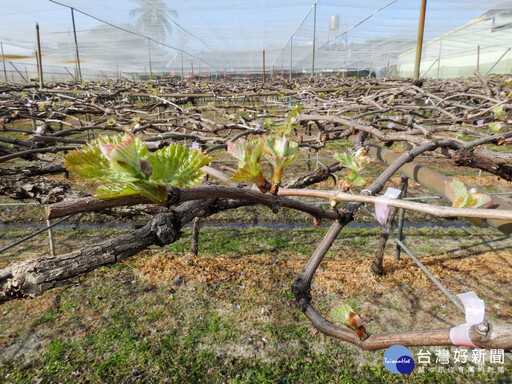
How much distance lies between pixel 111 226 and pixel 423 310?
10.8 feet

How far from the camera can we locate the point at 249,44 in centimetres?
1608

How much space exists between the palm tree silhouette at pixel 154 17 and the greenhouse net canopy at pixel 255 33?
35 millimetres

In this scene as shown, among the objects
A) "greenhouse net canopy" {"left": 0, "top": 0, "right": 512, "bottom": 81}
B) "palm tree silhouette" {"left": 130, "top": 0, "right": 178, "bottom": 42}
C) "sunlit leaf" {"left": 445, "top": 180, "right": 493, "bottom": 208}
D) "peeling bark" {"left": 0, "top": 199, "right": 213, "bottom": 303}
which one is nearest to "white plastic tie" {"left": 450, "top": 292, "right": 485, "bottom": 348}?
"sunlit leaf" {"left": 445, "top": 180, "right": 493, "bottom": 208}

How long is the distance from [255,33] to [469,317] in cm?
1480

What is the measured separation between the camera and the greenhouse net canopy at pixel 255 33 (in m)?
9.15

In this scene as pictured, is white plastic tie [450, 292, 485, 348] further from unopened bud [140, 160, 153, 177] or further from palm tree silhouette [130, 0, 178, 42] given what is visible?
palm tree silhouette [130, 0, 178, 42]

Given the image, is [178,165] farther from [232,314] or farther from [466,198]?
[232,314]

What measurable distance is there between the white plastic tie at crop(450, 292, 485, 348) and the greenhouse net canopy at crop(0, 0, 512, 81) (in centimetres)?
708

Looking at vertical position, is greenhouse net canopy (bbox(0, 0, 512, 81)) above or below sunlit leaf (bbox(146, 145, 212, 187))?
above

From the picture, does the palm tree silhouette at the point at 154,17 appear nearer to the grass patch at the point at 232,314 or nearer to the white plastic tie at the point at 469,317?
the grass patch at the point at 232,314

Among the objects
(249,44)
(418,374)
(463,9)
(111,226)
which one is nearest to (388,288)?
(418,374)

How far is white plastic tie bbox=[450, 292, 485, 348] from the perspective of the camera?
341 millimetres

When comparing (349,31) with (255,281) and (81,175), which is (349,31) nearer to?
(255,281)

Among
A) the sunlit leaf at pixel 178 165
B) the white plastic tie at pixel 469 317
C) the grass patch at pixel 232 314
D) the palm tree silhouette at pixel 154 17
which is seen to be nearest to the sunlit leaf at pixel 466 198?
the white plastic tie at pixel 469 317
